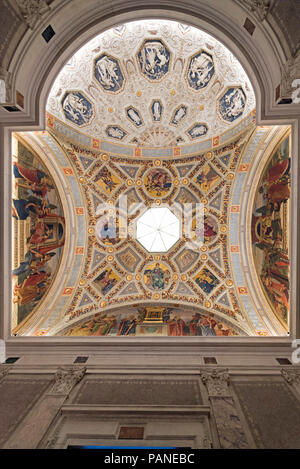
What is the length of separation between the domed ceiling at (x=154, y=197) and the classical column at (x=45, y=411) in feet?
11.0

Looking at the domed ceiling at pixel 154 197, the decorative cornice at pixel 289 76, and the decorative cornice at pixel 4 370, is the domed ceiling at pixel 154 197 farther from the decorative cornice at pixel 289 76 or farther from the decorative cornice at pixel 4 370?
the decorative cornice at pixel 289 76

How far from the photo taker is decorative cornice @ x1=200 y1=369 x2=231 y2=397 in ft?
20.5

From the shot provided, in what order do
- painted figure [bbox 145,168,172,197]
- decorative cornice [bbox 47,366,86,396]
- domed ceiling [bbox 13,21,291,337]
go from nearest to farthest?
decorative cornice [bbox 47,366,86,396], domed ceiling [bbox 13,21,291,337], painted figure [bbox 145,168,172,197]

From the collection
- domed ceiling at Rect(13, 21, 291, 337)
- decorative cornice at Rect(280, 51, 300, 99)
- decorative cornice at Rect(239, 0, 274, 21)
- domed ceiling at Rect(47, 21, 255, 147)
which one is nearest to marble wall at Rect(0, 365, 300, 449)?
domed ceiling at Rect(13, 21, 291, 337)

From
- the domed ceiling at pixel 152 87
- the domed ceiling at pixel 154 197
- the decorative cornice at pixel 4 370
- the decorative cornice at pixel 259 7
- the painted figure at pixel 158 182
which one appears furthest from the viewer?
the painted figure at pixel 158 182

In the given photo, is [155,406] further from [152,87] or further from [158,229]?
[152,87]

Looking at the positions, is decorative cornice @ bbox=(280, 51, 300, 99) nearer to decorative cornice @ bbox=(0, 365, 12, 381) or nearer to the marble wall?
the marble wall

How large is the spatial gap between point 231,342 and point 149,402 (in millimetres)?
3193

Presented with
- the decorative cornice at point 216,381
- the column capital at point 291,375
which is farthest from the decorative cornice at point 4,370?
the column capital at point 291,375

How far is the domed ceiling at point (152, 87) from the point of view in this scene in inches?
319

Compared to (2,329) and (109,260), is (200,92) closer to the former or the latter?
(109,260)

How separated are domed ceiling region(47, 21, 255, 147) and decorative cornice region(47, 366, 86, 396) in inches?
353

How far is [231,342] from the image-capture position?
314 inches
